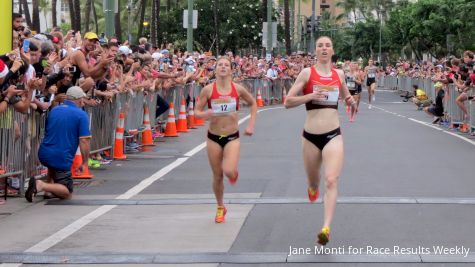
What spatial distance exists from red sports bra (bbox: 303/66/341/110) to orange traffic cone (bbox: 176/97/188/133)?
15.8 m

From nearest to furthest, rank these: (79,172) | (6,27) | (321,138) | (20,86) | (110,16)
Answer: (321,138)
(20,86)
(6,27)
(79,172)
(110,16)

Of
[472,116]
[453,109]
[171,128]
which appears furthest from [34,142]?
[453,109]

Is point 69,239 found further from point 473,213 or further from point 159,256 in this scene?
point 473,213

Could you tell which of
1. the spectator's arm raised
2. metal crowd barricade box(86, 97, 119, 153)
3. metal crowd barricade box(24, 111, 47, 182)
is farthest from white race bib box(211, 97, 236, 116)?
metal crowd barricade box(86, 97, 119, 153)

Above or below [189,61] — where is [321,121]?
below

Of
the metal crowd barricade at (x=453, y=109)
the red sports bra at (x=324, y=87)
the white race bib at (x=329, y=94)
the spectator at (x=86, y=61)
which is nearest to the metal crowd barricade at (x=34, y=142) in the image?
the spectator at (x=86, y=61)

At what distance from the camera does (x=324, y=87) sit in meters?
10.5

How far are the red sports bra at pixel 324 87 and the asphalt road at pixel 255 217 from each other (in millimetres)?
1268

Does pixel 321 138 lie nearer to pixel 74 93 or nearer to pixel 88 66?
pixel 74 93

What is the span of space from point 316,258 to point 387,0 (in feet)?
381

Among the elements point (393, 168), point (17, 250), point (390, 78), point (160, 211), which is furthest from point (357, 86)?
point (390, 78)

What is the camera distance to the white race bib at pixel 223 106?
1166cm

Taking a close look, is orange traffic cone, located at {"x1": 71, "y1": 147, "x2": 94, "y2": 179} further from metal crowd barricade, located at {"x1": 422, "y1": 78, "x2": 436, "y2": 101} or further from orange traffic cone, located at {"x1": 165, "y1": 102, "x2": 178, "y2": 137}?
metal crowd barricade, located at {"x1": 422, "y1": 78, "x2": 436, "y2": 101}

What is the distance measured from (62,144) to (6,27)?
2.04 meters
